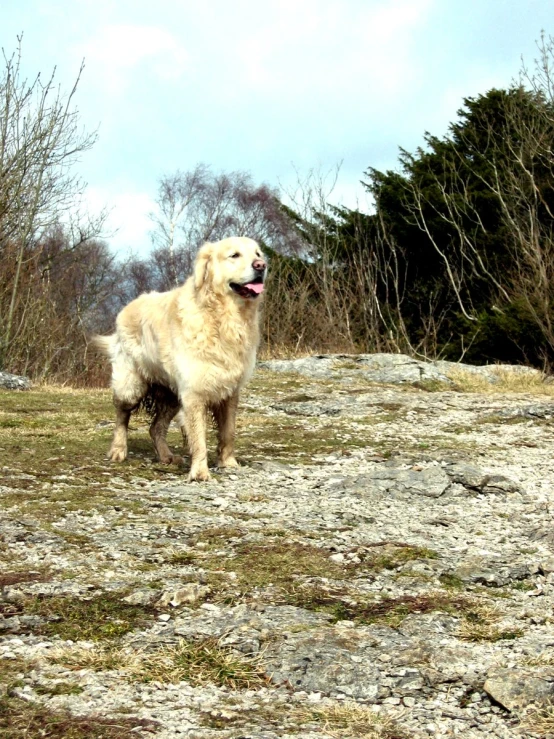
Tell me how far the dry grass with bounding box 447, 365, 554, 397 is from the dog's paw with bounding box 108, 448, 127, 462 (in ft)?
25.5

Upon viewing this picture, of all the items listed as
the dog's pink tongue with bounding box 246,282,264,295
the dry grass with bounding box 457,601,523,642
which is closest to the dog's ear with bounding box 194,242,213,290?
the dog's pink tongue with bounding box 246,282,264,295

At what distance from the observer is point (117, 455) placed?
Result: 7082 mm

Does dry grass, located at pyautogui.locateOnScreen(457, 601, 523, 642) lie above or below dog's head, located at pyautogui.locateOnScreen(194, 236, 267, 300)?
below

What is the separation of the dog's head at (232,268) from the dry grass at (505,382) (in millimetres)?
7849

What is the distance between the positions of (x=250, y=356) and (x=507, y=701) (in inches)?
165

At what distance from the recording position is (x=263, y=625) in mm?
3352

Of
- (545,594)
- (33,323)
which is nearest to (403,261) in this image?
(33,323)

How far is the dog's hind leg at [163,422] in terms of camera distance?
7.15 metres

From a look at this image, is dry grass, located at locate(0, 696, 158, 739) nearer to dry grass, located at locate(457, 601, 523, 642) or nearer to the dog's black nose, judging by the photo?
dry grass, located at locate(457, 601, 523, 642)

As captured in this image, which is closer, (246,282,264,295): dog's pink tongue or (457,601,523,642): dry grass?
(457,601,523,642): dry grass

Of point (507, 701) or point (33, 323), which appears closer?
point (507, 701)

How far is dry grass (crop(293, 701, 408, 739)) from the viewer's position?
2553 mm

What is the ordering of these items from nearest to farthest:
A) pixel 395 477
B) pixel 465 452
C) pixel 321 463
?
pixel 395 477 < pixel 321 463 < pixel 465 452

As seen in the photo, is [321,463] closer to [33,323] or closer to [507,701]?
[507,701]
